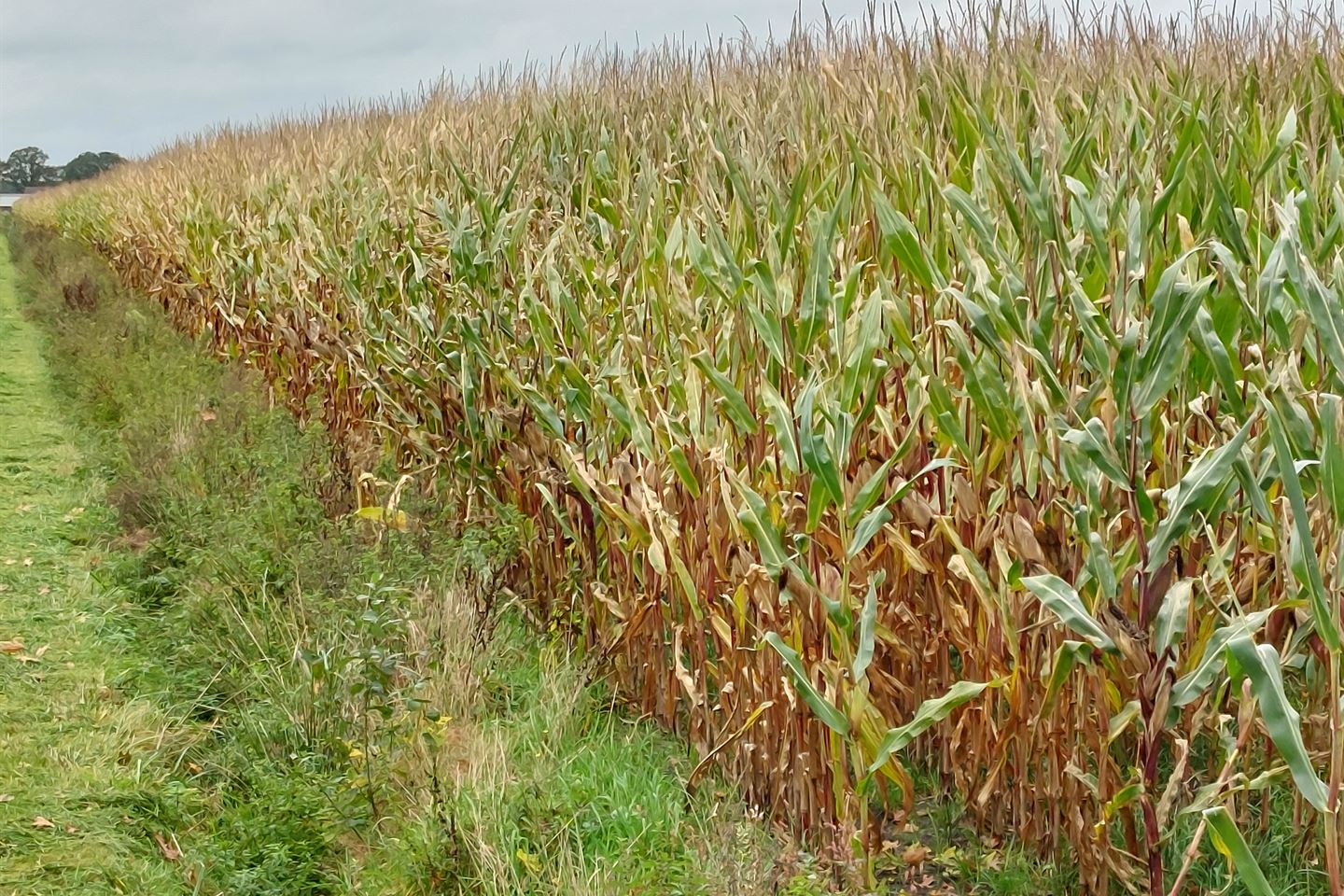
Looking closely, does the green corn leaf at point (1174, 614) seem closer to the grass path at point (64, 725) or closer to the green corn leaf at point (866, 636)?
the green corn leaf at point (866, 636)

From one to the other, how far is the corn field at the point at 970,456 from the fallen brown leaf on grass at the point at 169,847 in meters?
1.52

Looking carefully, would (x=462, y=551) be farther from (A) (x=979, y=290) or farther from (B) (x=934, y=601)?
(A) (x=979, y=290)

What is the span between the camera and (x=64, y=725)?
15.1ft

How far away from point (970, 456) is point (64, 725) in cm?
359

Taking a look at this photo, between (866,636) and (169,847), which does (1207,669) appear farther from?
(169,847)

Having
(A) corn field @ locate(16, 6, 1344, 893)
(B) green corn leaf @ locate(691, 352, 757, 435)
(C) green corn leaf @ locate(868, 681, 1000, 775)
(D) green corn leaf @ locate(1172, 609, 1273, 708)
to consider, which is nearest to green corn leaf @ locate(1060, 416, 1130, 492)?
(A) corn field @ locate(16, 6, 1344, 893)

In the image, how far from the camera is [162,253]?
14.9 m

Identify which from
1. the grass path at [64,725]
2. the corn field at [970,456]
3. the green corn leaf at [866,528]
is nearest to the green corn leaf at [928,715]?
the corn field at [970,456]

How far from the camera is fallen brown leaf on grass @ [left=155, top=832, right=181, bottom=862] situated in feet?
12.4

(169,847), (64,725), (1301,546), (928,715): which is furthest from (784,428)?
(64,725)

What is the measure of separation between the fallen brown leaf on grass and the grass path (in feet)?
0.09

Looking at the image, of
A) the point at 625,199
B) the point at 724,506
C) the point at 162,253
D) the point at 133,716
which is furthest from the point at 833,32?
the point at 162,253

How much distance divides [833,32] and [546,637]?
4.38 metres

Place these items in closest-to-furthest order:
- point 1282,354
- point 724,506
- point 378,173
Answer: point 1282,354, point 724,506, point 378,173
